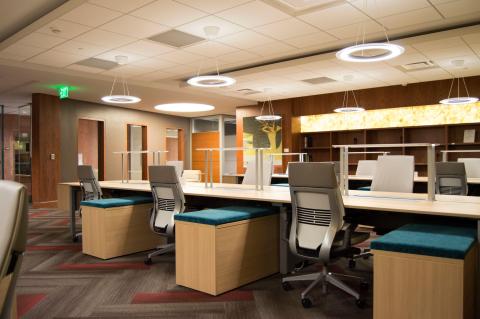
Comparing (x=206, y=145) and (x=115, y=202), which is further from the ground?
(x=206, y=145)

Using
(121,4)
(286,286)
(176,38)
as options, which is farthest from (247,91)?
(286,286)

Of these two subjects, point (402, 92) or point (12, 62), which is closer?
point (12, 62)

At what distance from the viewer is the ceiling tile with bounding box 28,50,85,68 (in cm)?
634

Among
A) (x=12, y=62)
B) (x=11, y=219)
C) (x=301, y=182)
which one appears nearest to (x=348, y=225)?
(x=301, y=182)

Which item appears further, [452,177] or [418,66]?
[418,66]

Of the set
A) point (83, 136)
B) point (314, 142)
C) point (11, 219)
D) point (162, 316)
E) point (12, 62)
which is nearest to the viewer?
point (11, 219)

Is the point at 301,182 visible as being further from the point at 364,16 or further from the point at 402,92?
the point at 402,92

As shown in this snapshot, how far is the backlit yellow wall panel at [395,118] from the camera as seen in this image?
8773mm

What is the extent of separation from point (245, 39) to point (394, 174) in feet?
9.29

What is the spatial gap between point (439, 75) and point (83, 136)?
33.0 ft

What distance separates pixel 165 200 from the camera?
4215mm

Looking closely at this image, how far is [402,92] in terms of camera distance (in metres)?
9.07

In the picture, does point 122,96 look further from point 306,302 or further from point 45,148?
point 306,302

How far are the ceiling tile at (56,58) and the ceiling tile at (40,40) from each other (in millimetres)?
350
